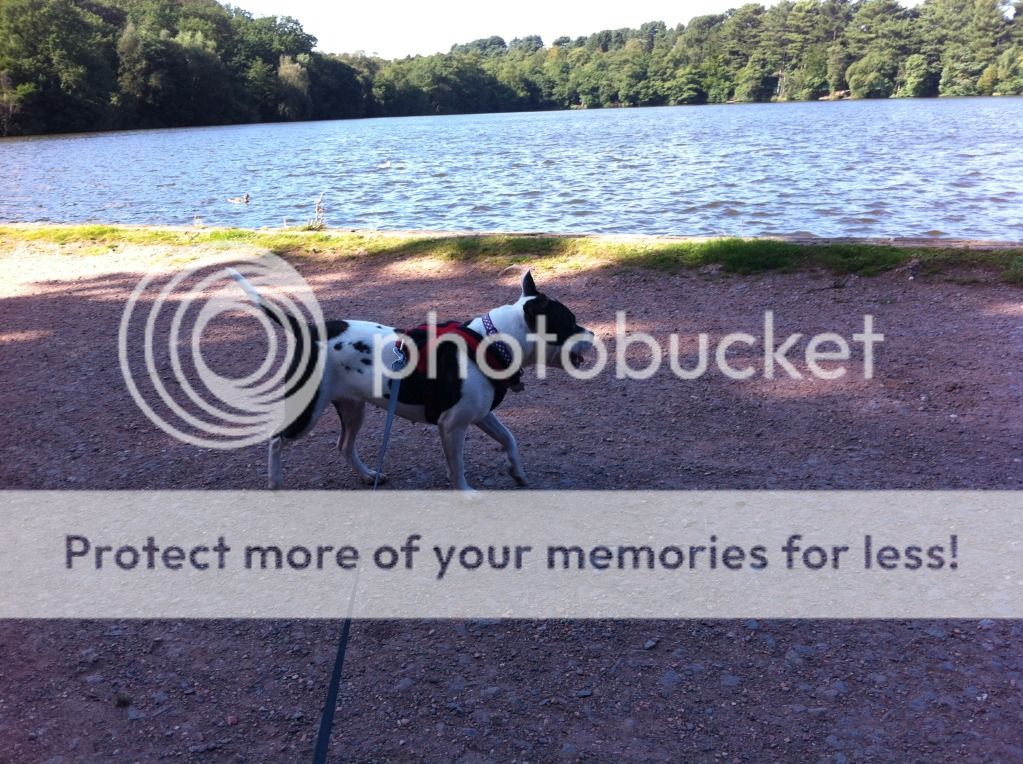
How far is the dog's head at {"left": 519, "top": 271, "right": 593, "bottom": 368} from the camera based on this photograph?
4.84 metres

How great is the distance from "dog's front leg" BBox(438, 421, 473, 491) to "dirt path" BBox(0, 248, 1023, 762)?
0.37 m

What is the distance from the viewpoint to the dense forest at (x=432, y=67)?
68.4 metres

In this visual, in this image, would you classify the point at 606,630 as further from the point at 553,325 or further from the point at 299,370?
the point at 299,370

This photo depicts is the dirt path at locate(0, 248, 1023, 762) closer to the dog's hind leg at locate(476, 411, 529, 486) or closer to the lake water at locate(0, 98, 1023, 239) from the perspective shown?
the dog's hind leg at locate(476, 411, 529, 486)

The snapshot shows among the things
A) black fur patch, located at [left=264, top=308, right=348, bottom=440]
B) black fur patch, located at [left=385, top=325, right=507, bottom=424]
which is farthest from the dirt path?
black fur patch, located at [left=385, top=325, right=507, bottom=424]

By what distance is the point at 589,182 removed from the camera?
80.4 feet

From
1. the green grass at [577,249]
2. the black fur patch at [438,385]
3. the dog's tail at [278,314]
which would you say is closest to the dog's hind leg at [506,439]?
the black fur patch at [438,385]

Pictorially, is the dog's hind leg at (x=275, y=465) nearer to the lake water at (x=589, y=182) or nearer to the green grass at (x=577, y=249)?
the green grass at (x=577, y=249)

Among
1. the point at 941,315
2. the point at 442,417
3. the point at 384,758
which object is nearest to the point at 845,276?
the point at 941,315

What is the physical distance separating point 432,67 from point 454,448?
125 metres

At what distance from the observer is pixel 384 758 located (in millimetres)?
3262

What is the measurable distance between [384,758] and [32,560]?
2698mm

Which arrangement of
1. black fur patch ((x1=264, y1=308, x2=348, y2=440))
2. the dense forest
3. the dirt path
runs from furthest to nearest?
the dense forest < black fur patch ((x1=264, y1=308, x2=348, y2=440)) < the dirt path

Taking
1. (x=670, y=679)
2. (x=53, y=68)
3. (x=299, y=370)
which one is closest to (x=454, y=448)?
(x=299, y=370)
